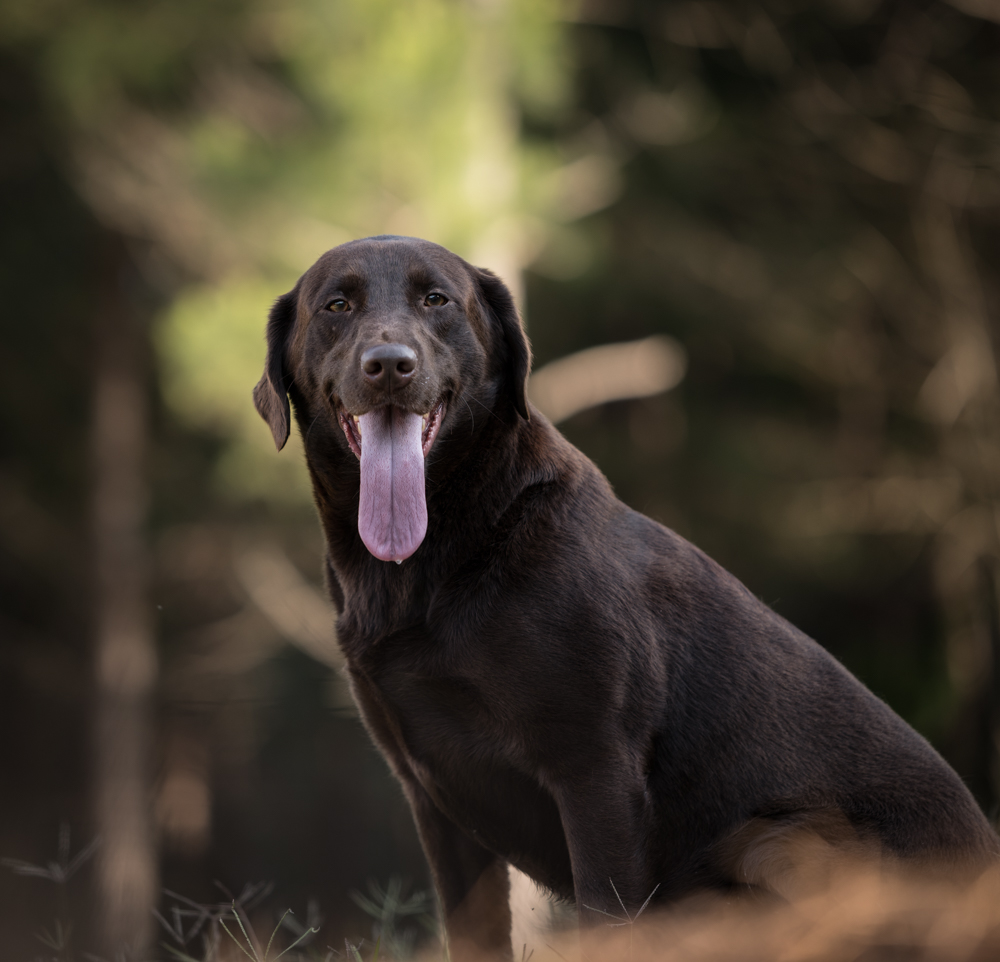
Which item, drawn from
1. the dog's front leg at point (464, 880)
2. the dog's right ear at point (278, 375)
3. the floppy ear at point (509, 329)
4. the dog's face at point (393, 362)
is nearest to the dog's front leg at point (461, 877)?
the dog's front leg at point (464, 880)

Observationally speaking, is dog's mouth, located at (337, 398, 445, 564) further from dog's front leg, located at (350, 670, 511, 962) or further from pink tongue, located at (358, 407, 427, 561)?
dog's front leg, located at (350, 670, 511, 962)

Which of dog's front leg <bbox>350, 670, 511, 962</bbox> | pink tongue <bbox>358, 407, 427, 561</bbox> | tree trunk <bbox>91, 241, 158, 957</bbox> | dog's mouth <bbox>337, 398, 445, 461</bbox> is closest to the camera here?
pink tongue <bbox>358, 407, 427, 561</bbox>

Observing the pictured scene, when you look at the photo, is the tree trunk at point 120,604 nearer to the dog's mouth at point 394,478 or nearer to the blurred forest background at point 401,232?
the blurred forest background at point 401,232

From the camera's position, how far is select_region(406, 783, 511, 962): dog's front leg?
316 cm

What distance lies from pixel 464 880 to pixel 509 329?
5.36 ft

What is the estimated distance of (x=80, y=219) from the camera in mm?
13992

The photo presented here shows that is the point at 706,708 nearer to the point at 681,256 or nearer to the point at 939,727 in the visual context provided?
the point at 939,727

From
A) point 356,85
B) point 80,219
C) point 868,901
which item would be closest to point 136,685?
point 80,219

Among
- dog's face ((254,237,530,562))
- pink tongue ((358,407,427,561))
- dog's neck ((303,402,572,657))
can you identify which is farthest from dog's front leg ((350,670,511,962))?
dog's face ((254,237,530,562))

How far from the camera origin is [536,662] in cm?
270

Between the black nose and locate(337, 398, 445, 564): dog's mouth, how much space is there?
0.37 ft

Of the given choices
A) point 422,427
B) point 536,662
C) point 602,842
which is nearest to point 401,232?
point 422,427

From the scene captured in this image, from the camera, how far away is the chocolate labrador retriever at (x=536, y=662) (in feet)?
8.97

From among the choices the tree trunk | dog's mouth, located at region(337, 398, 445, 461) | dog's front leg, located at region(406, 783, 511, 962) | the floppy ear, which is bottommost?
the tree trunk
